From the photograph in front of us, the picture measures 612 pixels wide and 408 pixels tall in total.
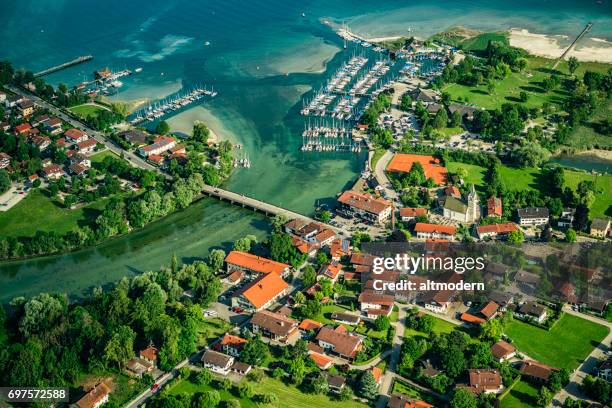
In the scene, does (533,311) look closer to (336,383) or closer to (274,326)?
(336,383)

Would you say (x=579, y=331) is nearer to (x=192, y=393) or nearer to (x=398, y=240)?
(x=398, y=240)

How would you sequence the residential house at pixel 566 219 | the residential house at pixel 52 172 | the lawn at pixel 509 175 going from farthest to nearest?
the residential house at pixel 52 172 < the lawn at pixel 509 175 < the residential house at pixel 566 219

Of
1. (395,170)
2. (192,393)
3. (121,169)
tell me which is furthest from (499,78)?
(192,393)

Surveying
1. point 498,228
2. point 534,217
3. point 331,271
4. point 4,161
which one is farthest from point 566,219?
point 4,161

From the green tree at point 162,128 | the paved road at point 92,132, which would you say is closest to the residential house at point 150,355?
the paved road at point 92,132

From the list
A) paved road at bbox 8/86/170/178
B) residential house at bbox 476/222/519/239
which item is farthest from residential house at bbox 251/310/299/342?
paved road at bbox 8/86/170/178

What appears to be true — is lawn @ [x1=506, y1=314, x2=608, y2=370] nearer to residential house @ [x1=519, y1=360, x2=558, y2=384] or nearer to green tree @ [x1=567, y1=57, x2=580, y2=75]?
residential house @ [x1=519, y1=360, x2=558, y2=384]

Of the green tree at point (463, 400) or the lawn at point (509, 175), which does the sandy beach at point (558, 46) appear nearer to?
the lawn at point (509, 175)
